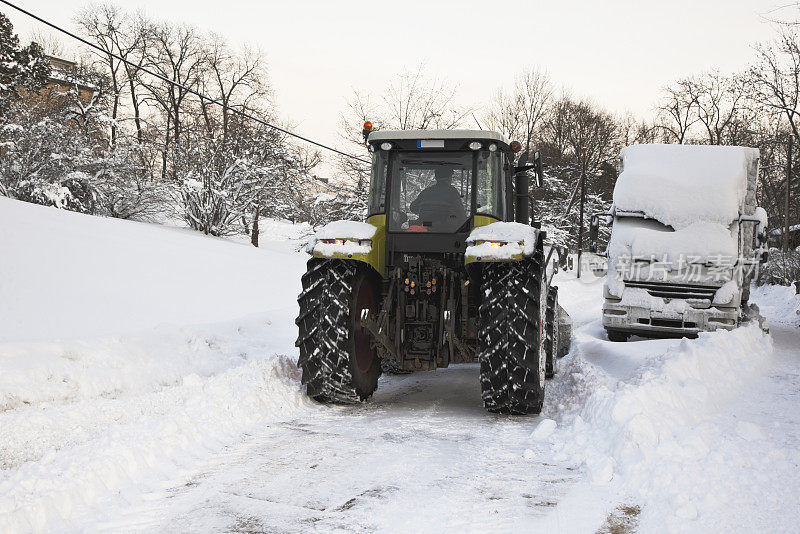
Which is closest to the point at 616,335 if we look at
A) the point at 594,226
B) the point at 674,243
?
the point at 674,243

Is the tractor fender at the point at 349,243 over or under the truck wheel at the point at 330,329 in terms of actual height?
over

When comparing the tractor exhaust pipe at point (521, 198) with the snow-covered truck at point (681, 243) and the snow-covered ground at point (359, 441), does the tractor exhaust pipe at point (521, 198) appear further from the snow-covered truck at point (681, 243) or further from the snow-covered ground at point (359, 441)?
the snow-covered truck at point (681, 243)

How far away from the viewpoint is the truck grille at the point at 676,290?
11.0m

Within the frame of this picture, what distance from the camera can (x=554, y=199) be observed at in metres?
43.0

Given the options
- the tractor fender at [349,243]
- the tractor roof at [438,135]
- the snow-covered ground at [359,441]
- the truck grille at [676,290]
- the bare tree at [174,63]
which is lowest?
the snow-covered ground at [359,441]

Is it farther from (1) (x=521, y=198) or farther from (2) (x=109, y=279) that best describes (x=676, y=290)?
(2) (x=109, y=279)

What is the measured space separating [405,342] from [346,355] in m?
0.70

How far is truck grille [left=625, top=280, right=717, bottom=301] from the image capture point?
11.0m

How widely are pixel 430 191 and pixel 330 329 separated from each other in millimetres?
1730

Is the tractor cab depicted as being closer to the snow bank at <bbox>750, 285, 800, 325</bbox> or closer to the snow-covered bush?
the snow bank at <bbox>750, 285, 800, 325</bbox>

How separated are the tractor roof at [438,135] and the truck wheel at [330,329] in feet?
4.34

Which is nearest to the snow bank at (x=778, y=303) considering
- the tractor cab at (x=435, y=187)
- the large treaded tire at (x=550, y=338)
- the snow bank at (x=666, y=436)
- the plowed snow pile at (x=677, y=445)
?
the snow bank at (x=666, y=436)

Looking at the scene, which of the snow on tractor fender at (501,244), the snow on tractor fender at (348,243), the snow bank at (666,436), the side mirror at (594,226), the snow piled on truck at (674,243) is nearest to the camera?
the snow bank at (666,436)

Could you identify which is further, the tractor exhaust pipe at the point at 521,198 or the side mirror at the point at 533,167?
the tractor exhaust pipe at the point at 521,198
